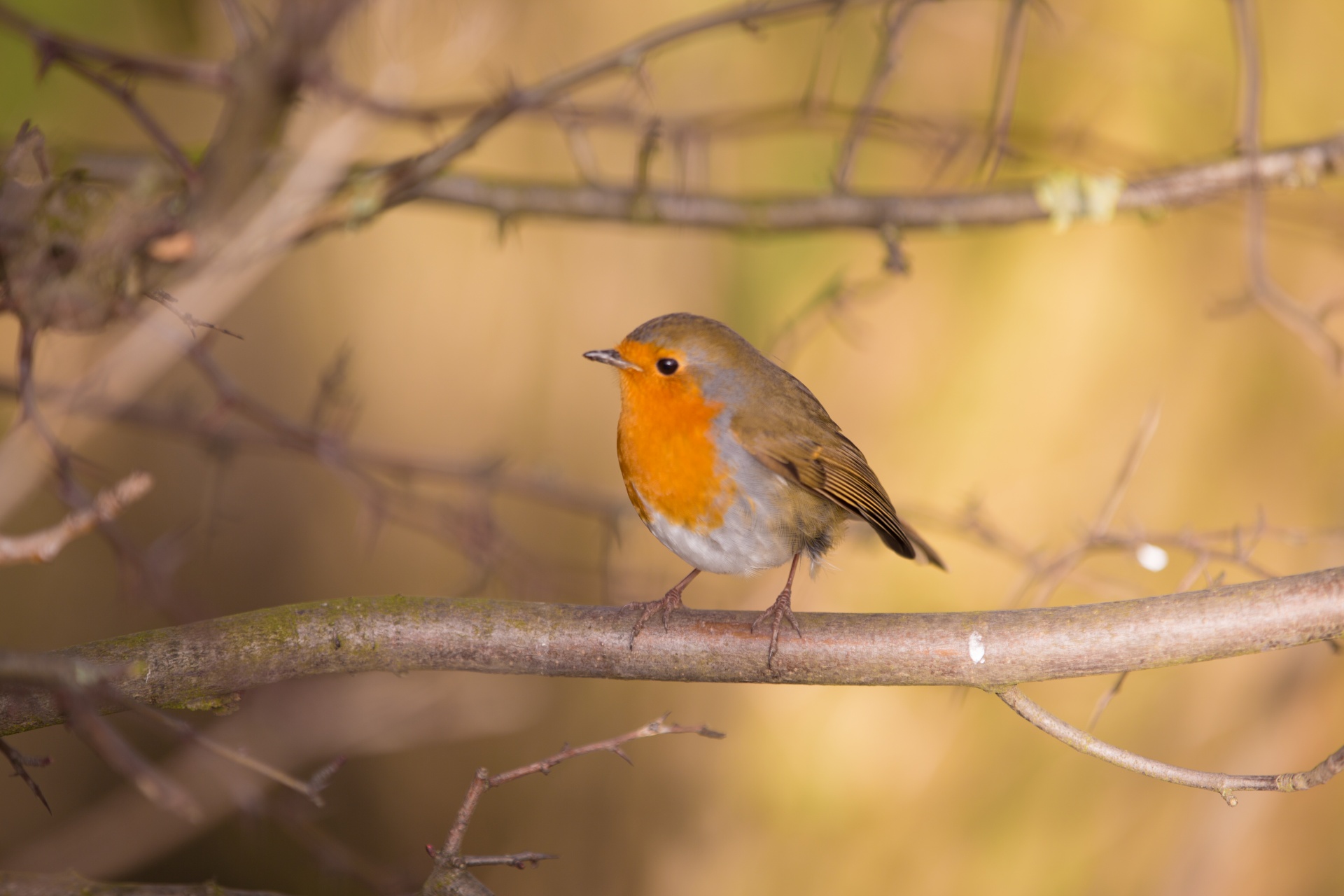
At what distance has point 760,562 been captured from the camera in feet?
7.70

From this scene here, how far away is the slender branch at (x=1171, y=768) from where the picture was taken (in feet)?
4.81

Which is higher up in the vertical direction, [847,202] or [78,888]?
[847,202]

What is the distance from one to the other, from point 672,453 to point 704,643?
471 mm

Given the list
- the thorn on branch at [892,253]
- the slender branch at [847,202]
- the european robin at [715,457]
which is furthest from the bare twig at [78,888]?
the thorn on branch at [892,253]

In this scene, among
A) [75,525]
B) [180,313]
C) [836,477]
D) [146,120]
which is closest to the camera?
[75,525]

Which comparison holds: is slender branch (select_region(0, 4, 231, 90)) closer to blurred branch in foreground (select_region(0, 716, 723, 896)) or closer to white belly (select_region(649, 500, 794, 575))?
white belly (select_region(649, 500, 794, 575))

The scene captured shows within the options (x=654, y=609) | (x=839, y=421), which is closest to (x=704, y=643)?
(x=654, y=609)

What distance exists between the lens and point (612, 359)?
2.30m

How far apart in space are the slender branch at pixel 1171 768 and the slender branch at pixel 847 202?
4.54ft

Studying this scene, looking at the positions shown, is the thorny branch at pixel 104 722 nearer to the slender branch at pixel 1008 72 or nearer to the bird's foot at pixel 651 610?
the bird's foot at pixel 651 610

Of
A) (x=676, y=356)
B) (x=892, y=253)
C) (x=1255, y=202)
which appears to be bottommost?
(x=676, y=356)

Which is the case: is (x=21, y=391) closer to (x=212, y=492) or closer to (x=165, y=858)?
(x=212, y=492)

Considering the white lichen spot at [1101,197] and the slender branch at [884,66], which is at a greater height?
the white lichen spot at [1101,197]

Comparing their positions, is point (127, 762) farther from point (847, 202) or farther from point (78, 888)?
point (847, 202)
